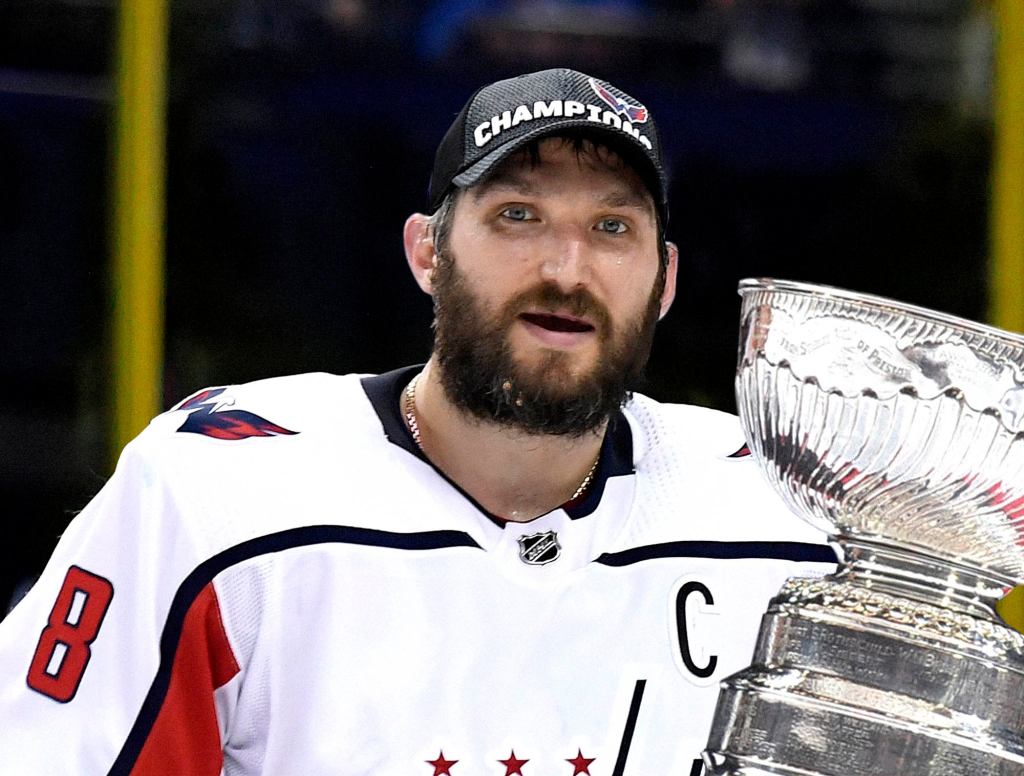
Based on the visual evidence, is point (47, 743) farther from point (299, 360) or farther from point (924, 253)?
point (924, 253)

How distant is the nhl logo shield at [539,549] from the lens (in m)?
2.05

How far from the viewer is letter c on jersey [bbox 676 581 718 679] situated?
204cm

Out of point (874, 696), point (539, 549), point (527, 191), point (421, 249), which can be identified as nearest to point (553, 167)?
point (527, 191)

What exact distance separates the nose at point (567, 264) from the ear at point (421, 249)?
0.85ft

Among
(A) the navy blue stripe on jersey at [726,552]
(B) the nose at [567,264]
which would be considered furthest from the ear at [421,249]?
(A) the navy blue stripe on jersey at [726,552]

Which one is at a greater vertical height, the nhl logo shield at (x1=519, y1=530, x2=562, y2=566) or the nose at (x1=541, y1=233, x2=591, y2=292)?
the nose at (x1=541, y1=233, x2=591, y2=292)

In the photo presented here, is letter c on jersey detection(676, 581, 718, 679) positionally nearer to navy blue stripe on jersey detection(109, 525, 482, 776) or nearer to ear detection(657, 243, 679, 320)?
navy blue stripe on jersey detection(109, 525, 482, 776)

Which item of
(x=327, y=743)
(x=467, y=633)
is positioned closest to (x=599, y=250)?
(x=467, y=633)

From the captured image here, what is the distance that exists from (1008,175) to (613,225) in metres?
1.69

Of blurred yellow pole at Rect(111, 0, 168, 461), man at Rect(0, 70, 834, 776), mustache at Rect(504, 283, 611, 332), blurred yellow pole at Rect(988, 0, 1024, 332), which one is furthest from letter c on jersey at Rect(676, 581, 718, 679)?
blurred yellow pole at Rect(988, 0, 1024, 332)

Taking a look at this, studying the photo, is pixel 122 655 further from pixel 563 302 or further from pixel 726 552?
pixel 726 552

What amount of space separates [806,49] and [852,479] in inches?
84.6

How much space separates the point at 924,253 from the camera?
351 cm

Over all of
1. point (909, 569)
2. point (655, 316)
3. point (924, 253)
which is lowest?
point (909, 569)
